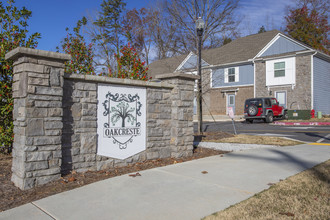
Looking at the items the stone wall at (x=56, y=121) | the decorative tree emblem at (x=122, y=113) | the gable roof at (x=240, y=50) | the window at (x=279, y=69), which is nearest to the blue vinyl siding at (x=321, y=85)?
the window at (x=279, y=69)

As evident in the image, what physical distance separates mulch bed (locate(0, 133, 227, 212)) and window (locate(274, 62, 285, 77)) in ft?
71.0

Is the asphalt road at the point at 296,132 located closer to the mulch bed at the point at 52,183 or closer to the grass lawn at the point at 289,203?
the grass lawn at the point at 289,203

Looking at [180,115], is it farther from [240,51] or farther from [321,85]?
[240,51]

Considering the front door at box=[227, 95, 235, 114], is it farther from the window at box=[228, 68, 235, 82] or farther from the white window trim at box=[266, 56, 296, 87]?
the white window trim at box=[266, 56, 296, 87]

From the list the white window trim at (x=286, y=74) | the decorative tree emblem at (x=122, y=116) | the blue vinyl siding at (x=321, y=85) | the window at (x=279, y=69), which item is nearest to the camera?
the decorative tree emblem at (x=122, y=116)

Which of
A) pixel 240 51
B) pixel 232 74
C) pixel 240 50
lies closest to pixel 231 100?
pixel 232 74

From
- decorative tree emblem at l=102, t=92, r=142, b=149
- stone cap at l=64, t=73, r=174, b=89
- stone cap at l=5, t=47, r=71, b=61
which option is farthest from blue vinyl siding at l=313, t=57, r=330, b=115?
stone cap at l=5, t=47, r=71, b=61

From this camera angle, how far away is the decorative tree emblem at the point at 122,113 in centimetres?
607

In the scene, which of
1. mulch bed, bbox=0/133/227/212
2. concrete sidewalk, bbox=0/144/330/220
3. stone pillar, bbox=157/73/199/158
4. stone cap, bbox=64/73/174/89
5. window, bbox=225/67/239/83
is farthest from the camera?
window, bbox=225/67/239/83

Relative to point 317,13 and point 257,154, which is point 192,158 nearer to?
point 257,154

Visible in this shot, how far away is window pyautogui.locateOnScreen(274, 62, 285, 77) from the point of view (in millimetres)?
25406

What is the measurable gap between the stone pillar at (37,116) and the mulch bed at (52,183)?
0.15 metres

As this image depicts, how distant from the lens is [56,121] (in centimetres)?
493

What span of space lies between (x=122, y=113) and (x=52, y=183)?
6.94ft
